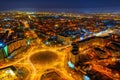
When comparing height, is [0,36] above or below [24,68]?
above

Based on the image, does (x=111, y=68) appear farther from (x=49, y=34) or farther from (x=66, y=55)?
(x=49, y=34)

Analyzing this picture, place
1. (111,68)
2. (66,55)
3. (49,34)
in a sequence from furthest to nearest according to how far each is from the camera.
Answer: (49,34)
(66,55)
(111,68)

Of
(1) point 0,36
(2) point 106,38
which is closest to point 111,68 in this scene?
(2) point 106,38

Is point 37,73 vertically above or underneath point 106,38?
underneath

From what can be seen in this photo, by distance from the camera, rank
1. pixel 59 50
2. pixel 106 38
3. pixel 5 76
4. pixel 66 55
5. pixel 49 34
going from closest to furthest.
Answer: pixel 5 76 → pixel 66 55 → pixel 59 50 → pixel 106 38 → pixel 49 34

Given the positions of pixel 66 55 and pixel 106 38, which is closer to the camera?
pixel 66 55

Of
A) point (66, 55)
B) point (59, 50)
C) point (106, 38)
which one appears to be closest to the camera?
point (66, 55)

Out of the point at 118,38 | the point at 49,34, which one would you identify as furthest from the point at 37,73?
the point at 118,38

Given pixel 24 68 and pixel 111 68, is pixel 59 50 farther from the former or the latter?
pixel 111 68

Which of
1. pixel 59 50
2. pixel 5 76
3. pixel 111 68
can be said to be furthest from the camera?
pixel 59 50
